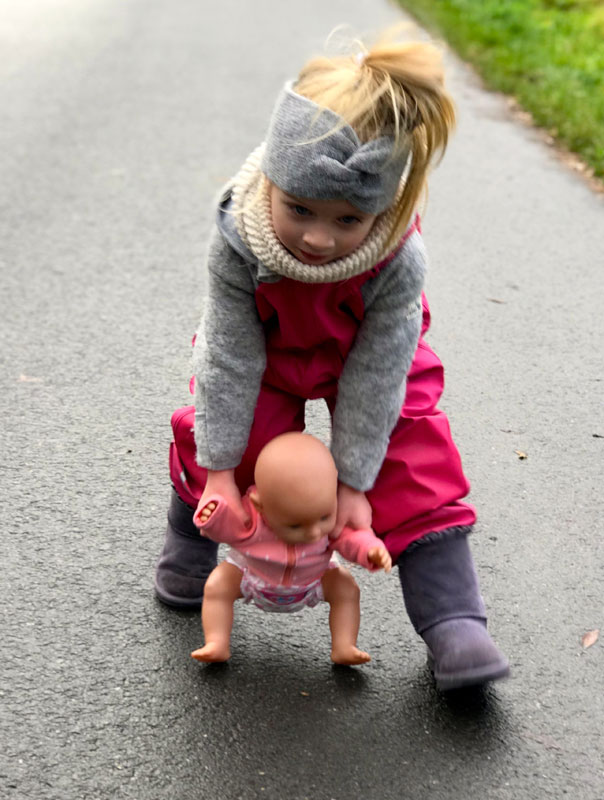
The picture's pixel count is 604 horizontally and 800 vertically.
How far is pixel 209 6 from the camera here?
44.1ft

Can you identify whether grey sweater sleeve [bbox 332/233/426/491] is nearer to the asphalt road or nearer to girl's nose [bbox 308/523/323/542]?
girl's nose [bbox 308/523/323/542]

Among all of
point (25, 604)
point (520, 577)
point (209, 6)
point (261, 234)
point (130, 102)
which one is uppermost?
point (261, 234)

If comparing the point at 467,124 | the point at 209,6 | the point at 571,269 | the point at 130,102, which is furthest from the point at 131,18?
the point at 571,269

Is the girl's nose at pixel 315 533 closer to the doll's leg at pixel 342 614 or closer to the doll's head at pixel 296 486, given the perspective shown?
the doll's head at pixel 296 486

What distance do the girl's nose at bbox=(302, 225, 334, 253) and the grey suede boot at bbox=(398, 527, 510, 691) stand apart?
0.66 meters

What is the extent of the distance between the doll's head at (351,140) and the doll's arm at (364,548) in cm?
55

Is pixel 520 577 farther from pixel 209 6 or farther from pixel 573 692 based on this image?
pixel 209 6

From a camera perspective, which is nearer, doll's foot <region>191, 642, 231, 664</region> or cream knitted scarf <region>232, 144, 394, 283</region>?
cream knitted scarf <region>232, 144, 394, 283</region>

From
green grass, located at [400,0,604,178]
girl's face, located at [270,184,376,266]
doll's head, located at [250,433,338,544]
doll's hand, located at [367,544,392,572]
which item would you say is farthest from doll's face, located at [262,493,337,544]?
green grass, located at [400,0,604,178]

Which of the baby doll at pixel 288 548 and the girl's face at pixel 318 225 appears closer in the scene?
the girl's face at pixel 318 225

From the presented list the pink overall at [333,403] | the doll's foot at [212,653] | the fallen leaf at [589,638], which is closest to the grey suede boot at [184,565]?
the pink overall at [333,403]

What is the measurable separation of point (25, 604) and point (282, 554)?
68 centimetres

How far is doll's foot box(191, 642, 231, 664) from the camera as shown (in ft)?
7.83

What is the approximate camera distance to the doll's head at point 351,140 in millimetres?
2061
